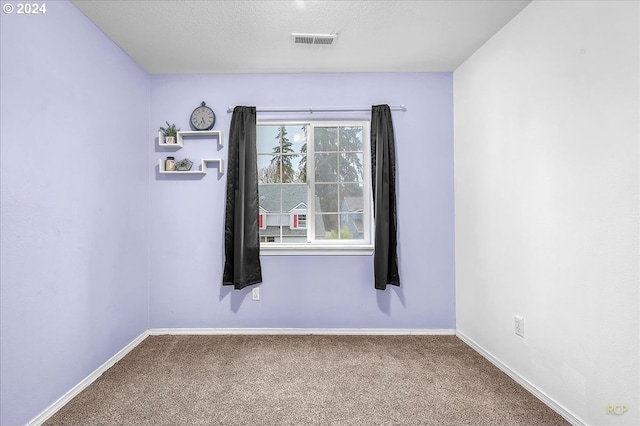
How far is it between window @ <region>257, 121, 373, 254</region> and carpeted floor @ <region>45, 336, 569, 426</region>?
1.07 meters

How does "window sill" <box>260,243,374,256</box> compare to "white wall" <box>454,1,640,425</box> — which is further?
"window sill" <box>260,243,374,256</box>

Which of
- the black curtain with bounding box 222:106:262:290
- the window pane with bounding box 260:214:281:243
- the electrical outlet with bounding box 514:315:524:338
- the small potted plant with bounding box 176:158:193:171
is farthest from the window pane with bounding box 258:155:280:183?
the electrical outlet with bounding box 514:315:524:338

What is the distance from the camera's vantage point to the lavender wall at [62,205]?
5.48 ft

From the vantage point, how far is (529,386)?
2096 millimetres

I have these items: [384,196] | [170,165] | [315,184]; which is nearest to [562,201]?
[384,196]

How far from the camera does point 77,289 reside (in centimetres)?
212

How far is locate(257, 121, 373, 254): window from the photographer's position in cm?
318

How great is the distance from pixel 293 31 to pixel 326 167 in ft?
4.13

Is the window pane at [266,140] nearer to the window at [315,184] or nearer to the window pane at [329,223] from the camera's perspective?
the window at [315,184]

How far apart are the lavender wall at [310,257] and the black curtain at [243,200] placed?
0.13 meters

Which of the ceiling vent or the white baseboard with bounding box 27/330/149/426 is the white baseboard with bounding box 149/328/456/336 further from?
the ceiling vent

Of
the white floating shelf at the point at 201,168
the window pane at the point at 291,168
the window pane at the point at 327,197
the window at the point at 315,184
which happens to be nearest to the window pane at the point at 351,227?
the window at the point at 315,184

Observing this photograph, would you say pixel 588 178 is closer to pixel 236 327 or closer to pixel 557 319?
pixel 557 319

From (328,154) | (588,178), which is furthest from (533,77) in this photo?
(328,154)
